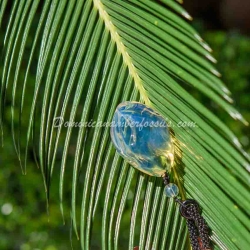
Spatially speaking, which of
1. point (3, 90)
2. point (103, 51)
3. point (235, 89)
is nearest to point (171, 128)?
point (103, 51)

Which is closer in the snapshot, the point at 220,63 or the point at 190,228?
the point at 190,228

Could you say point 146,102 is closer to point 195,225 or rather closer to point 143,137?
point 143,137

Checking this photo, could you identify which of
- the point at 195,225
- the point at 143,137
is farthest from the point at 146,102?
the point at 195,225

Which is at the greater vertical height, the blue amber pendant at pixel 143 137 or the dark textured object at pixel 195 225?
the blue amber pendant at pixel 143 137

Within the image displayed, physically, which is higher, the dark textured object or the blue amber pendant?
the blue amber pendant

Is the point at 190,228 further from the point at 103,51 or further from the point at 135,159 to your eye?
the point at 103,51
